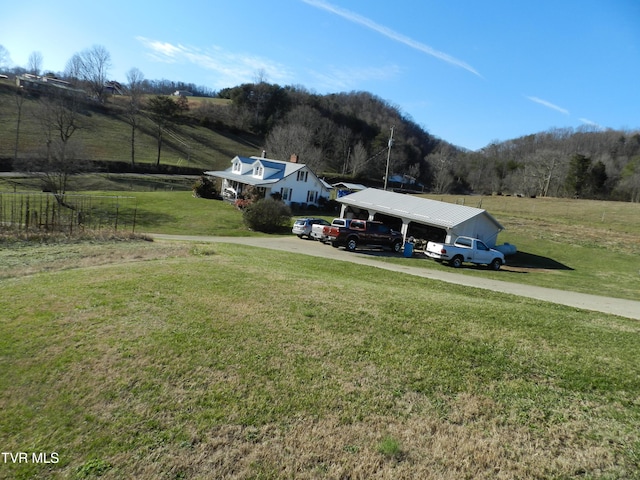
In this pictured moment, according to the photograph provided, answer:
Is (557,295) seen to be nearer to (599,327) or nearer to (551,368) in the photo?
(599,327)

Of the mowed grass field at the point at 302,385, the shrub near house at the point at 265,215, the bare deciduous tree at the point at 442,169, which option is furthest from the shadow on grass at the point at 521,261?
the bare deciduous tree at the point at 442,169

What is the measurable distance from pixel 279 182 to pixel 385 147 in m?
61.1

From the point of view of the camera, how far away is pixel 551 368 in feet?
21.1

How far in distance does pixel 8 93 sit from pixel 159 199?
63.3m

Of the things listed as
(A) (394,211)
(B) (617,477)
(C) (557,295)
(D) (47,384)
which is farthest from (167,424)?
(A) (394,211)

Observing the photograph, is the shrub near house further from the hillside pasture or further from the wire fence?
the hillside pasture

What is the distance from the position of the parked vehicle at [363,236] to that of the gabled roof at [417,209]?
2.70 metres

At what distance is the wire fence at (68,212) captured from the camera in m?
22.9

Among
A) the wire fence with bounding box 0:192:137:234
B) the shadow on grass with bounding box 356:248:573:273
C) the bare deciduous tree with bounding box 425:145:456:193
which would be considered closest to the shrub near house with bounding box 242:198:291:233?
the wire fence with bounding box 0:192:137:234

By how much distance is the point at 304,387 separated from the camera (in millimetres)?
5617

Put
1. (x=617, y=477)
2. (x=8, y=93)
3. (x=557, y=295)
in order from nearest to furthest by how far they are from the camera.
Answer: (x=617, y=477), (x=557, y=295), (x=8, y=93)

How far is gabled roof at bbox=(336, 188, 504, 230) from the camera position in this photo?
94.3ft

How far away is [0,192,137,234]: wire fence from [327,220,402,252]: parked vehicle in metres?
13.1

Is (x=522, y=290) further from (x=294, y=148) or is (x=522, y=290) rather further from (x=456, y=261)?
(x=294, y=148)
